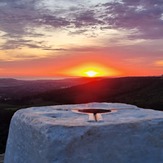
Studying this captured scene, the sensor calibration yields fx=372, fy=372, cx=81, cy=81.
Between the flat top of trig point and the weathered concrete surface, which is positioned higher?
the flat top of trig point

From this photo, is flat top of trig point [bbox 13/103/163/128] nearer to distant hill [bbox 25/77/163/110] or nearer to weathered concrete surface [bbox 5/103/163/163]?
weathered concrete surface [bbox 5/103/163/163]

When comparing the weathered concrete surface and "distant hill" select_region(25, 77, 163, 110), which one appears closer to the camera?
the weathered concrete surface

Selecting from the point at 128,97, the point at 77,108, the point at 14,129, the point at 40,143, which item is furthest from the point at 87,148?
the point at 128,97

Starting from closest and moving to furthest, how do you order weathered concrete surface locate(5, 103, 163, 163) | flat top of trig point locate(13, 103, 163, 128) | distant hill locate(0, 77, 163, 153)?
1. weathered concrete surface locate(5, 103, 163, 163)
2. flat top of trig point locate(13, 103, 163, 128)
3. distant hill locate(0, 77, 163, 153)

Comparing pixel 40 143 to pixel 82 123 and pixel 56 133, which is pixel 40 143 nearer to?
pixel 56 133

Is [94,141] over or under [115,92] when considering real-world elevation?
under

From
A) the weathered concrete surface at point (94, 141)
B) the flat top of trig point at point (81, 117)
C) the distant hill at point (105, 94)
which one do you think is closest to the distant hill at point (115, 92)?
the distant hill at point (105, 94)

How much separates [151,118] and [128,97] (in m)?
48.9

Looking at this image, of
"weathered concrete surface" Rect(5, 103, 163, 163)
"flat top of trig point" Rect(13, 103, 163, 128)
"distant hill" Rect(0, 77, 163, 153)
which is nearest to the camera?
"weathered concrete surface" Rect(5, 103, 163, 163)

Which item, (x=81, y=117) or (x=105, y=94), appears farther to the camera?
(x=105, y=94)

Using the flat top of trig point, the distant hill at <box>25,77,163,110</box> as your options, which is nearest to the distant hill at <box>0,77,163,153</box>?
the distant hill at <box>25,77,163,110</box>

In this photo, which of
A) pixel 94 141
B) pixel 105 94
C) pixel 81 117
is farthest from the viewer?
pixel 105 94

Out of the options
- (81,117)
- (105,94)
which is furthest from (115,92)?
(81,117)

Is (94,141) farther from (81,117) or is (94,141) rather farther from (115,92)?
(115,92)
